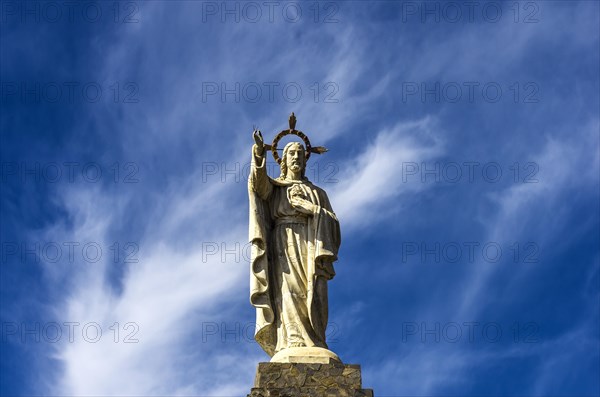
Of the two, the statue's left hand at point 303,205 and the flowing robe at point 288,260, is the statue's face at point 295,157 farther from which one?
the statue's left hand at point 303,205

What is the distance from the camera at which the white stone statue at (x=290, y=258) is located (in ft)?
58.7

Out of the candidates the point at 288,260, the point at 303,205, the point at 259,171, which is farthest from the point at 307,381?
the point at 259,171

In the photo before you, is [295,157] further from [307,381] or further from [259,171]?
[307,381]

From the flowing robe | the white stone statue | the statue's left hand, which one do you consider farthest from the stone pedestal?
the statue's left hand

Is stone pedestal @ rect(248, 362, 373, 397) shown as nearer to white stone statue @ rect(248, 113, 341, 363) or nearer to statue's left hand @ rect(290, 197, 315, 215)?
white stone statue @ rect(248, 113, 341, 363)

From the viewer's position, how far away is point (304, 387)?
657 inches

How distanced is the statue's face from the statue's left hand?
2.83 ft

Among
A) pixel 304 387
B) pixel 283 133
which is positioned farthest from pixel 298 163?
pixel 304 387

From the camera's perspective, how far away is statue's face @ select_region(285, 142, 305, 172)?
19.6m

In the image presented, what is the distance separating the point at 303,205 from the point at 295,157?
3.83ft

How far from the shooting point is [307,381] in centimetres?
1678

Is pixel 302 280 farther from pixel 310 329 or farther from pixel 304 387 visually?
pixel 304 387

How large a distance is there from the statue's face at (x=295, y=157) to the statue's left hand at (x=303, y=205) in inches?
33.9

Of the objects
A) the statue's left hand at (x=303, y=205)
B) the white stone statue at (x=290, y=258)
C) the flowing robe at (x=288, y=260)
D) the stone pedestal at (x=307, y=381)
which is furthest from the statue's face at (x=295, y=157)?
the stone pedestal at (x=307, y=381)
